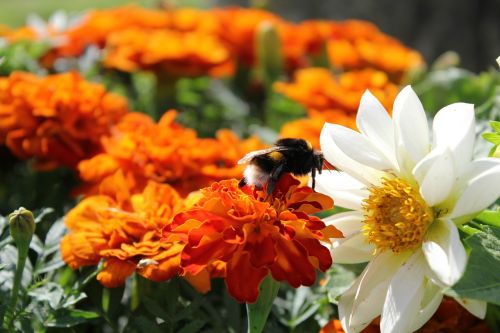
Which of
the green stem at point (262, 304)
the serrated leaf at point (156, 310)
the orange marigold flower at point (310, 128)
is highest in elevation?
the green stem at point (262, 304)

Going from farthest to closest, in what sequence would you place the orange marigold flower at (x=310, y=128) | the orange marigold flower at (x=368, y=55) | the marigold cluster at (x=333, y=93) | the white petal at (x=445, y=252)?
the orange marigold flower at (x=368, y=55) → the marigold cluster at (x=333, y=93) → the orange marigold flower at (x=310, y=128) → the white petal at (x=445, y=252)

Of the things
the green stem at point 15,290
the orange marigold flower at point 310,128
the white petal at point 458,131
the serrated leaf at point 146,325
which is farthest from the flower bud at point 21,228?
the orange marigold flower at point 310,128

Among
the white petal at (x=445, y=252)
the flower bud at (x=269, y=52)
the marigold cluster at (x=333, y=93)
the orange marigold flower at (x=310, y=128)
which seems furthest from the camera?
the flower bud at (x=269, y=52)

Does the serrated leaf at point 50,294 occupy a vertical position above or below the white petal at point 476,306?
below

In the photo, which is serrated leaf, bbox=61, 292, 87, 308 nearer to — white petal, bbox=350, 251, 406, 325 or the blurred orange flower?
white petal, bbox=350, 251, 406, 325

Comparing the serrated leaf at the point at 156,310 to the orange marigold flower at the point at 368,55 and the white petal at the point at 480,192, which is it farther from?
the orange marigold flower at the point at 368,55

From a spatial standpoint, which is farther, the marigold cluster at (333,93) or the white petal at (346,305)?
the marigold cluster at (333,93)

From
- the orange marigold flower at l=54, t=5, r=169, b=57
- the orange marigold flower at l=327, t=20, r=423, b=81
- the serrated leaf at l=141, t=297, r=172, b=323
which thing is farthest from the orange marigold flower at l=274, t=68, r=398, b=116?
the serrated leaf at l=141, t=297, r=172, b=323

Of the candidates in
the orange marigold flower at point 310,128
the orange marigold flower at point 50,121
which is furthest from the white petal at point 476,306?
the orange marigold flower at point 50,121
